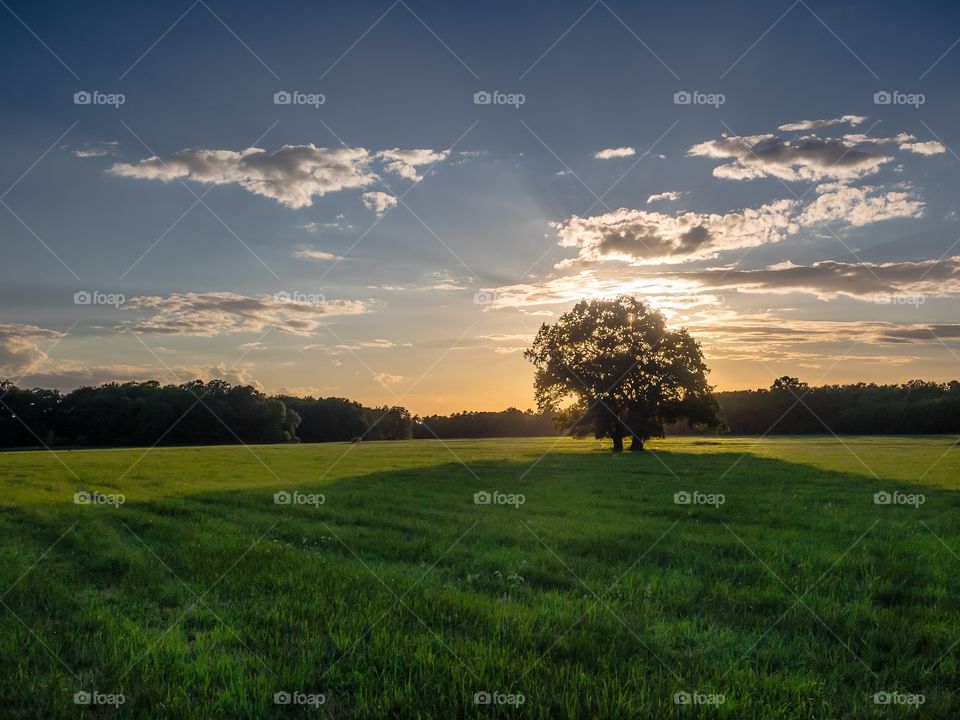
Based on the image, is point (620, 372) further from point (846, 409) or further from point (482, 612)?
point (846, 409)

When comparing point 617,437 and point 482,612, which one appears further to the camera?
point 617,437

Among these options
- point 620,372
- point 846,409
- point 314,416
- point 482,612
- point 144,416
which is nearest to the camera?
point 482,612

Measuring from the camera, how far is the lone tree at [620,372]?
52.4 m

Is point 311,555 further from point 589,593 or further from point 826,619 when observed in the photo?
point 826,619

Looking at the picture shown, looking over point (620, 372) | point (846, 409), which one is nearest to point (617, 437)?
point (620, 372)

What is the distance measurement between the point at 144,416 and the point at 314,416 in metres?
31.1

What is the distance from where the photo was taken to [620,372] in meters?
52.3

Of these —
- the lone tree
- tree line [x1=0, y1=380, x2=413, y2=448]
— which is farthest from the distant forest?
the lone tree

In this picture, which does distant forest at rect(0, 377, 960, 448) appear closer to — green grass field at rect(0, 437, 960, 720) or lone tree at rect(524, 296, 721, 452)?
lone tree at rect(524, 296, 721, 452)

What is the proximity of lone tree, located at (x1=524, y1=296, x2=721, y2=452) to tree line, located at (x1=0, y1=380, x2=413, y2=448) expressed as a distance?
51.2m

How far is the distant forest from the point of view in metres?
82.9

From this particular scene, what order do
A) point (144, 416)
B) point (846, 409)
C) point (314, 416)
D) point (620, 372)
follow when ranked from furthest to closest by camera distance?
point (314, 416) < point (846, 409) < point (144, 416) < point (620, 372)

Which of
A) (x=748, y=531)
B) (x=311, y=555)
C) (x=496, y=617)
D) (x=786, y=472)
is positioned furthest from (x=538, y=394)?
(x=496, y=617)

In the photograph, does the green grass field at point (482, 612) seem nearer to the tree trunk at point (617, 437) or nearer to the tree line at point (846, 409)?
the tree trunk at point (617, 437)
